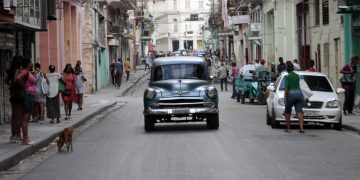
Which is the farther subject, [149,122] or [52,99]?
[52,99]

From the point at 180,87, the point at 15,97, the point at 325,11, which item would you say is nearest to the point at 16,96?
the point at 15,97

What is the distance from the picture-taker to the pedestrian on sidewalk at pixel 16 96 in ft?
51.7

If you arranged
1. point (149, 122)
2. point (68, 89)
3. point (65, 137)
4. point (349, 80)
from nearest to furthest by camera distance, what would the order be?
point (65, 137)
point (149, 122)
point (349, 80)
point (68, 89)

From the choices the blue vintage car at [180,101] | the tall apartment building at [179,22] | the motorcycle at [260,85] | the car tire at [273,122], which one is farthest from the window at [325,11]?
the tall apartment building at [179,22]

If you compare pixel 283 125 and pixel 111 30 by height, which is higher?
pixel 111 30

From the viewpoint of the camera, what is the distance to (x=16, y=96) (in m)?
15.7

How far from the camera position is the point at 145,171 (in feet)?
39.3

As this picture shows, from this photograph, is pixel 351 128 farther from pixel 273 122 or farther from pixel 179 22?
pixel 179 22

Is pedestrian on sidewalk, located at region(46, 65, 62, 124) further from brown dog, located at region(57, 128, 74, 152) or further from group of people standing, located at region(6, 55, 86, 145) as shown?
brown dog, located at region(57, 128, 74, 152)

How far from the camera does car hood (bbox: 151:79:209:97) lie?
19.3 meters

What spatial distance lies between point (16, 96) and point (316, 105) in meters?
8.00

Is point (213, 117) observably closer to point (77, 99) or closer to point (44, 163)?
point (44, 163)

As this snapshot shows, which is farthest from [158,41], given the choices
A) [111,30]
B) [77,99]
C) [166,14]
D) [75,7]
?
[77,99]

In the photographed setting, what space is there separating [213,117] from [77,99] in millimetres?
9342
